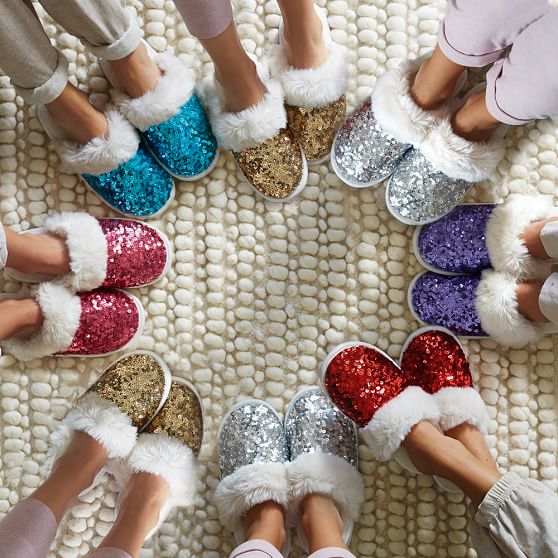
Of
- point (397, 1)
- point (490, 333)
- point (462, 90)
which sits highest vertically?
point (397, 1)

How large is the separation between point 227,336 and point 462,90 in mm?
578

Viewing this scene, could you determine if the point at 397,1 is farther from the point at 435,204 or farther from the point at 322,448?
the point at 322,448

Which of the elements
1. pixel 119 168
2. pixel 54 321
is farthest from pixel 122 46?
pixel 54 321

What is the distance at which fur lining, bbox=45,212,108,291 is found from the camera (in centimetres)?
98

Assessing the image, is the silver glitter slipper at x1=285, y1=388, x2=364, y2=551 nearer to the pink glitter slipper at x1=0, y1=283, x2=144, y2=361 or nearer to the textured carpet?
the textured carpet

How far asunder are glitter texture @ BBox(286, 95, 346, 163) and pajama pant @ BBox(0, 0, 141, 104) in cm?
29

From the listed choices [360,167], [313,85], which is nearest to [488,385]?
[360,167]

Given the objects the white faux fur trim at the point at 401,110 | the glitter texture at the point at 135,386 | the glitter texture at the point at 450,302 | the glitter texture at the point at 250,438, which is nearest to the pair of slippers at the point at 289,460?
the glitter texture at the point at 250,438

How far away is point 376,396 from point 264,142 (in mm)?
452

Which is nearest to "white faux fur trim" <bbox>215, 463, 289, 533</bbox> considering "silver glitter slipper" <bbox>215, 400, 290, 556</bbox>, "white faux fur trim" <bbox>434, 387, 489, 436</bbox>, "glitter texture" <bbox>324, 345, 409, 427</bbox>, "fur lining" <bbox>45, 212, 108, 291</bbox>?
"silver glitter slipper" <bbox>215, 400, 290, 556</bbox>

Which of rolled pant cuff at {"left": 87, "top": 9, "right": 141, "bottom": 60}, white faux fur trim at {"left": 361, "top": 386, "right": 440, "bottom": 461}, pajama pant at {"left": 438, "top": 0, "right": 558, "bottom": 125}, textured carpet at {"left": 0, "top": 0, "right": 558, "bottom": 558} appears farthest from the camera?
textured carpet at {"left": 0, "top": 0, "right": 558, "bottom": 558}

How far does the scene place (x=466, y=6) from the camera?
0.75 meters

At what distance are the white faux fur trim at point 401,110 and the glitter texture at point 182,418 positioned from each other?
56 centimetres

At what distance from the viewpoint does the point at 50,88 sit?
0.85 m
